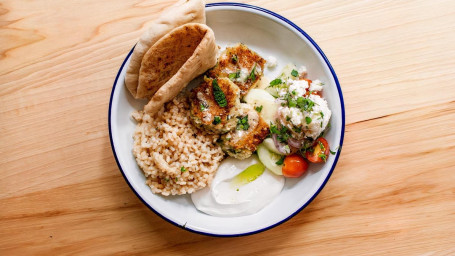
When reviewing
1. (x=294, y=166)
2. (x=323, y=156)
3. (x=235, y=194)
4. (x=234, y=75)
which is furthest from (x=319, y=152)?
(x=234, y=75)

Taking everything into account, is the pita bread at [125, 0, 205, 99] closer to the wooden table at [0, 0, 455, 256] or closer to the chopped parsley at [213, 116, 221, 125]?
the wooden table at [0, 0, 455, 256]

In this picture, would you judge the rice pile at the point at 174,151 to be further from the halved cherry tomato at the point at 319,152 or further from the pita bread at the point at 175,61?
the halved cherry tomato at the point at 319,152

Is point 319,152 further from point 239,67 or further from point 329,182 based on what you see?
point 239,67

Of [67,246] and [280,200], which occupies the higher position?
[280,200]

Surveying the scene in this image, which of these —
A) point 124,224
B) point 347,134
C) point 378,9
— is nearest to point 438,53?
point 378,9

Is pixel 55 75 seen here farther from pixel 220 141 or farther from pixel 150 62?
pixel 220 141

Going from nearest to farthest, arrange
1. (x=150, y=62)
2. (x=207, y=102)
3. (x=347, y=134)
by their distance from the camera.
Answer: (x=150, y=62)
(x=207, y=102)
(x=347, y=134)
